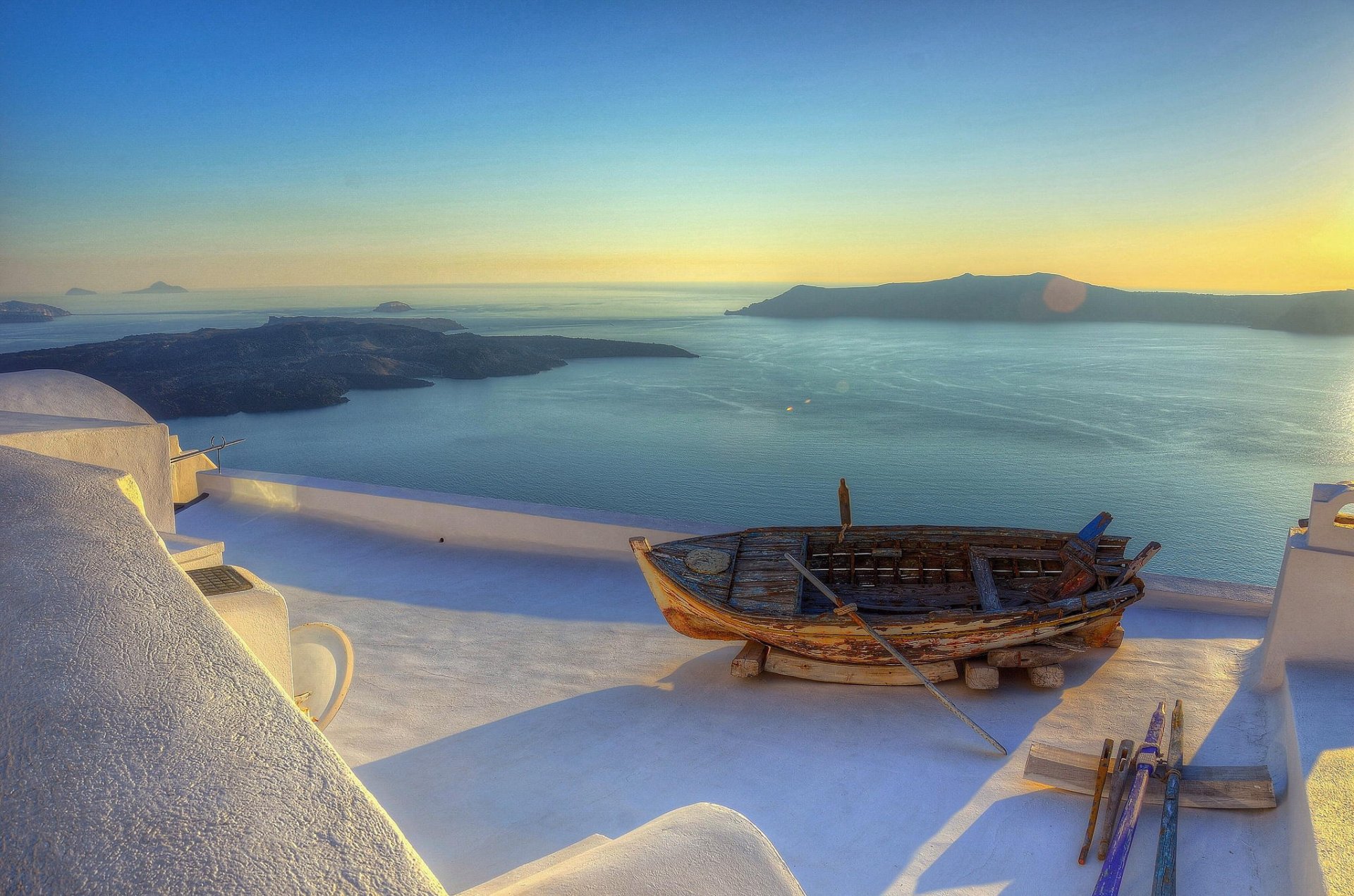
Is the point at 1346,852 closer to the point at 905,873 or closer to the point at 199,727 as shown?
the point at 905,873

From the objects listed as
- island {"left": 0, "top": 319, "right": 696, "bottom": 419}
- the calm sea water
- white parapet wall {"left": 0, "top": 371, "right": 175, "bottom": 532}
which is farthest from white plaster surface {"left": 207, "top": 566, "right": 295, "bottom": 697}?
island {"left": 0, "top": 319, "right": 696, "bottom": 419}

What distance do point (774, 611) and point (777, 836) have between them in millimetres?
1279

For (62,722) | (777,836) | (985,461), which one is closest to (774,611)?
(777,836)

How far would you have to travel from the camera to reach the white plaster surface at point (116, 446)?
3.19 meters

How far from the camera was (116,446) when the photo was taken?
3420mm

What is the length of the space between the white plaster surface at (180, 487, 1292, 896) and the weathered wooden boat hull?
23 cm

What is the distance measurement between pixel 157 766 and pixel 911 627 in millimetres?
3340

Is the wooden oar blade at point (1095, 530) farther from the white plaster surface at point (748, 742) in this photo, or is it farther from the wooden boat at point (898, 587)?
the white plaster surface at point (748, 742)

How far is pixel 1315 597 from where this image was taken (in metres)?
3.46

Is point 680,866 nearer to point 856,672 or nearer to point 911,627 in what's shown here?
point 911,627

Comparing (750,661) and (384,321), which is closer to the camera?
(750,661)

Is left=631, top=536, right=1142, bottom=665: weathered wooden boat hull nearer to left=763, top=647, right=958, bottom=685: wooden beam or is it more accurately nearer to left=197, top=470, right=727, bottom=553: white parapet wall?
left=763, top=647, right=958, bottom=685: wooden beam

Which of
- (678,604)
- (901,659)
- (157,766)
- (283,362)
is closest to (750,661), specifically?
(678,604)

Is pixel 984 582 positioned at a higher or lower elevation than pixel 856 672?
higher
